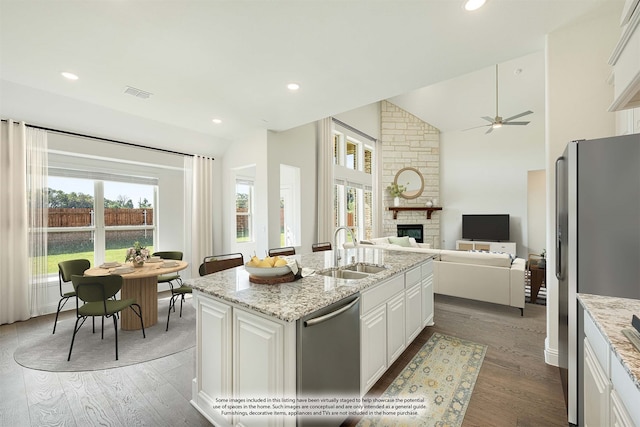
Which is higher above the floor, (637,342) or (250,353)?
(637,342)

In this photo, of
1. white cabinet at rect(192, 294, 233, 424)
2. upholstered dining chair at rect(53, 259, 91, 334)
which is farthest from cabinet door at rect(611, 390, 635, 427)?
upholstered dining chair at rect(53, 259, 91, 334)

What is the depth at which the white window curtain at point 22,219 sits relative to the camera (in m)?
3.13

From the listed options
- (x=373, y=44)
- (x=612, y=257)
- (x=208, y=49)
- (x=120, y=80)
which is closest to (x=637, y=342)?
(x=612, y=257)

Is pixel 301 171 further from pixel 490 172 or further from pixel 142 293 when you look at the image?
pixel 490 172

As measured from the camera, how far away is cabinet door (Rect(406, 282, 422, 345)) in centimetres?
239

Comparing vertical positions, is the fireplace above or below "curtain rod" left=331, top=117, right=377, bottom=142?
below

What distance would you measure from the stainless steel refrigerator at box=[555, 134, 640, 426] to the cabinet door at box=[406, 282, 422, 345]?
3.51 ft

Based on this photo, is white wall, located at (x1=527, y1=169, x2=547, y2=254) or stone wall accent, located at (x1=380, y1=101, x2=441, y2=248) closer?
white wall, located at (x1=527, y1=169, x2=547, y2=254)

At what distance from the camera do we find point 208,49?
2213 millimetres

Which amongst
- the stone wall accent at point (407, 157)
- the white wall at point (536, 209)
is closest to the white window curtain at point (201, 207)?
the stone wall accent at point (407, 157)

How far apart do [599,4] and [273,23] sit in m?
2.38

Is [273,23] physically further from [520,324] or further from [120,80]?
[520,324]

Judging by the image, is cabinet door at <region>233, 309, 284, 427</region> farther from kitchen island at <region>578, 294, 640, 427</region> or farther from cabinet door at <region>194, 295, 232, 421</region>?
kitchen island at <region>578, 294, 640, 427</region>

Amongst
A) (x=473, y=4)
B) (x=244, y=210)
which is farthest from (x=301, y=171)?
(x=473, y=4)
